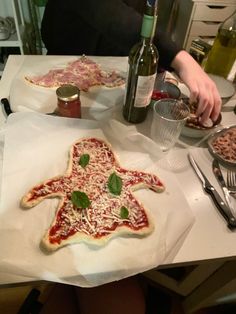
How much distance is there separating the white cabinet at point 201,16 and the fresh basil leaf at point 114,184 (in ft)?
4.45

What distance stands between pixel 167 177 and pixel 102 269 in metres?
0.29

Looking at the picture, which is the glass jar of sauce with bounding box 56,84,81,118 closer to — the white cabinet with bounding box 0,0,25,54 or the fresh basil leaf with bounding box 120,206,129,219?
the fresh basil leaf with bounding box 120,206,129,219

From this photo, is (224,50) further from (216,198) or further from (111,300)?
(111,300)

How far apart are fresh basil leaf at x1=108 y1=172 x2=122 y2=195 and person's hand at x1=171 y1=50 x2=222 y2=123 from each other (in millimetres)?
317

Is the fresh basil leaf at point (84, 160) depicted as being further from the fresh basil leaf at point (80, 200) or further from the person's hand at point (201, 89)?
the person's hand at point (201, 89)

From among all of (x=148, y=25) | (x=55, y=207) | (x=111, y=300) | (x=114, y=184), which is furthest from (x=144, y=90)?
(x=111, y=300)

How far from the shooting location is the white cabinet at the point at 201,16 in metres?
1.58

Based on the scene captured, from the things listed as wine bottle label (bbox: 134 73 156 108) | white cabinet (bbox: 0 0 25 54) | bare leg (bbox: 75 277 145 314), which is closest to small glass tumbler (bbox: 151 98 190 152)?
wine bottle label (bbox: 134 73 156 108)

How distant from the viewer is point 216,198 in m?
0.64

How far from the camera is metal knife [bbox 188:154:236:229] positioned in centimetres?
60

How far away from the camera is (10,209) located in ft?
1.89

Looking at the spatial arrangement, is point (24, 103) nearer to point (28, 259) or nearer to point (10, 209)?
point (10, 209)

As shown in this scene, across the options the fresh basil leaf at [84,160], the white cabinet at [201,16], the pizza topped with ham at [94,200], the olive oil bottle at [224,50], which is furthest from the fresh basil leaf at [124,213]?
the white cabinet at [201,16]

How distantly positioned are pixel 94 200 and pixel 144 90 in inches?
12.6
